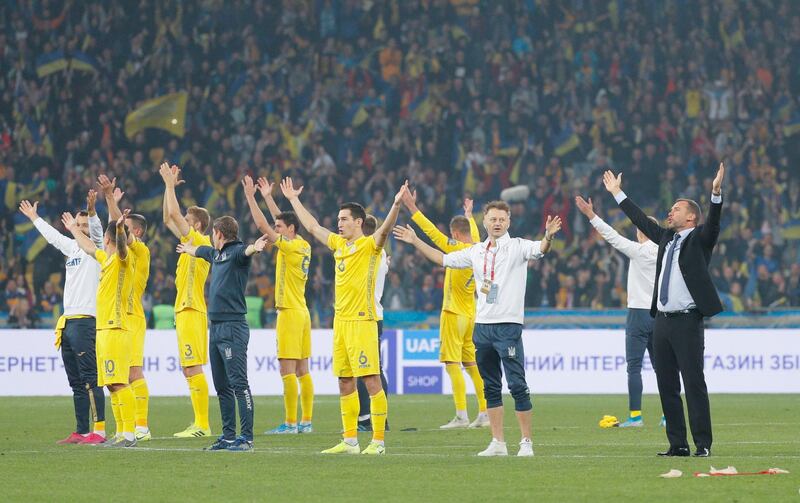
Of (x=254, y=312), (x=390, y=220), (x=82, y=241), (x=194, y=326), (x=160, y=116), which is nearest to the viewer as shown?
(x=390, y=220)

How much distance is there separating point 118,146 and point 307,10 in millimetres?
6235

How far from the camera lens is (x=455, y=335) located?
16562 millimetres

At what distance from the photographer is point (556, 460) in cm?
1118

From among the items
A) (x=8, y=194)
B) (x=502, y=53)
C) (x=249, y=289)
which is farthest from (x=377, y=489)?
(x=502, y=53)

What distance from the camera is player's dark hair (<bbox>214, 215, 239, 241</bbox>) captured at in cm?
1252

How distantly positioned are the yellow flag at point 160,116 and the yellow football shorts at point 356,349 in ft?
66.6

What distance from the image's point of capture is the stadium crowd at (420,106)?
98.4ft

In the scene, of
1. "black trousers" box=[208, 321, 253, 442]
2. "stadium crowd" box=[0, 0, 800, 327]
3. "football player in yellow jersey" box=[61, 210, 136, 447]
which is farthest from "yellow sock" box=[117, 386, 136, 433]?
Result: "stadium crowd" box=[0, 0, 800, 327]

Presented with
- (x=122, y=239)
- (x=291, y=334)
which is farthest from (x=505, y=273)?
(x=291, y=334)

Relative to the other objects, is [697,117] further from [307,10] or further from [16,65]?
[16,65]

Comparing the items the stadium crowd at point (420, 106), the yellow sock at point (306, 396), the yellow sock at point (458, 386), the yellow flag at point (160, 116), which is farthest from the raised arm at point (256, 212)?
the yellow flag at point (160, 116)

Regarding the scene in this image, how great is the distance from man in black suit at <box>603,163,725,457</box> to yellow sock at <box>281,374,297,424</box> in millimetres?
5134

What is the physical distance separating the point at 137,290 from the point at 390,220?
3.58 m

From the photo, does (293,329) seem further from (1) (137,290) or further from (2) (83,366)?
(2) (83,366)
